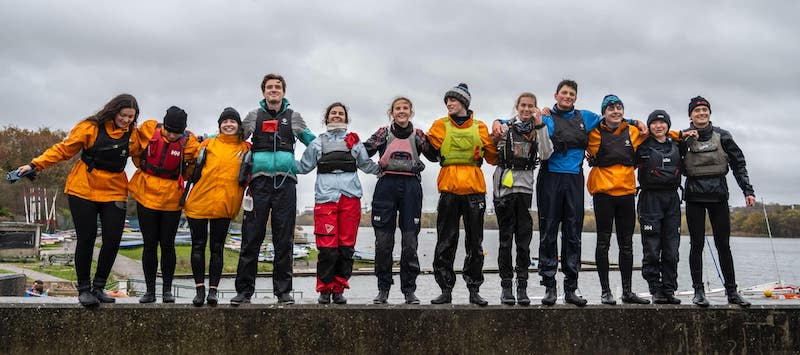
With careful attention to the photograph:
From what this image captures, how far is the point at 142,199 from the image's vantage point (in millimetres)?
5645

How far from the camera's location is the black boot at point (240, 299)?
5.37 meters

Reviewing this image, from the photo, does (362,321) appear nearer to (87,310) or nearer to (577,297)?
(577,297)

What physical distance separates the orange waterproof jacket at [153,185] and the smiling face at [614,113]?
464cm

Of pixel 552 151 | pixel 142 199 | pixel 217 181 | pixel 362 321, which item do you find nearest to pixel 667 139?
pixel 552 151

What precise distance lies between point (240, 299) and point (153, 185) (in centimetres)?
149

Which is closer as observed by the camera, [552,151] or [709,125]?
[552,151]

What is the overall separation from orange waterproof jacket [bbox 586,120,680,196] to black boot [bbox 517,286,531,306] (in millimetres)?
1469

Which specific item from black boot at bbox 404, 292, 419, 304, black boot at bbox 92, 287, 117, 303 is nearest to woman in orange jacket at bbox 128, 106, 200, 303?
black boot at bbox 92, 287, 117, 303

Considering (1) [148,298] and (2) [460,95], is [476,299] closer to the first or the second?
(2) [460,95]

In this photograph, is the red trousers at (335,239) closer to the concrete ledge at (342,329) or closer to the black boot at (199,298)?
the concrete ledge at (342,329)

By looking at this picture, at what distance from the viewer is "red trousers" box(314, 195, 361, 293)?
5723mm

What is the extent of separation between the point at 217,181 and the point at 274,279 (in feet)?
3.96

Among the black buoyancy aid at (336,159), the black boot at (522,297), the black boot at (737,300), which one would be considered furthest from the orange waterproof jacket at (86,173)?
the black boot at (737,300)

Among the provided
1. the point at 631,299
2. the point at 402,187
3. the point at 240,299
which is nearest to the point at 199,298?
the point at 240,299
